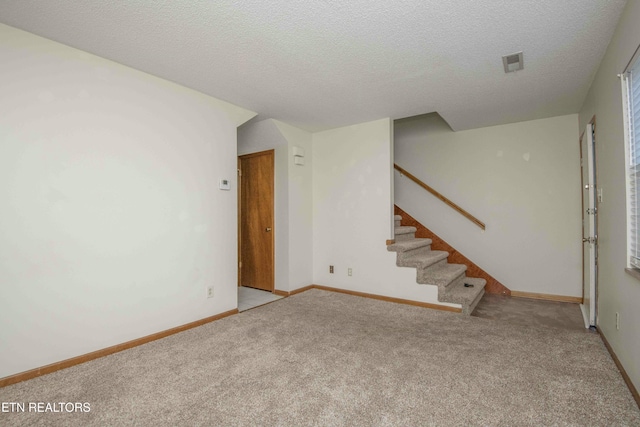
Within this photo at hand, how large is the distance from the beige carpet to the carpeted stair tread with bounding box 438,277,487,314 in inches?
15.7

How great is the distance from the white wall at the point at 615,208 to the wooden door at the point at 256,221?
3.56 meters

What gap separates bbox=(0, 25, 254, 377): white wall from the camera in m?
2.02

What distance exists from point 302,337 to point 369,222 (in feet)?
6.22

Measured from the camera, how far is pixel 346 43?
2195mm

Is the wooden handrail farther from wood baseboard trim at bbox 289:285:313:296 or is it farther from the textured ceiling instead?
wood baseboard trim at bbox 289:285:313:296

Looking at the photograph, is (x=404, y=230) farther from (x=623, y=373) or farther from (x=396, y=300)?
(x=623, y=373)

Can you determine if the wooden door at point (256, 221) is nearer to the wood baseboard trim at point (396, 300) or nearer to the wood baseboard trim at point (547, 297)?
the wood baseboard trim at point (396, 300)

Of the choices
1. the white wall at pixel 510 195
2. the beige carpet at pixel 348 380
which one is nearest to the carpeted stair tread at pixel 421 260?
the white wall at pixel 510 195

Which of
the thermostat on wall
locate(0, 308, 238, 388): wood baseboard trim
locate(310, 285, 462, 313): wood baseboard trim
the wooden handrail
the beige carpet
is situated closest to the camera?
the beige carpet

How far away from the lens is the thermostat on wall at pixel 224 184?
3287 millimetres

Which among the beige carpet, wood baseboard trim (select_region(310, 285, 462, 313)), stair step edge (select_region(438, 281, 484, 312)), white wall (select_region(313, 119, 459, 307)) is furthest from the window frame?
white wall (select_region(313, 119, 459, 307))

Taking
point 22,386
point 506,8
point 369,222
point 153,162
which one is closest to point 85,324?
point 22,386

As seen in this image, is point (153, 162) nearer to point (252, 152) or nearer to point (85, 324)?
point (85, 324)

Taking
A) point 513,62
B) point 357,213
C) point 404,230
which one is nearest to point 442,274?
point 404,230
